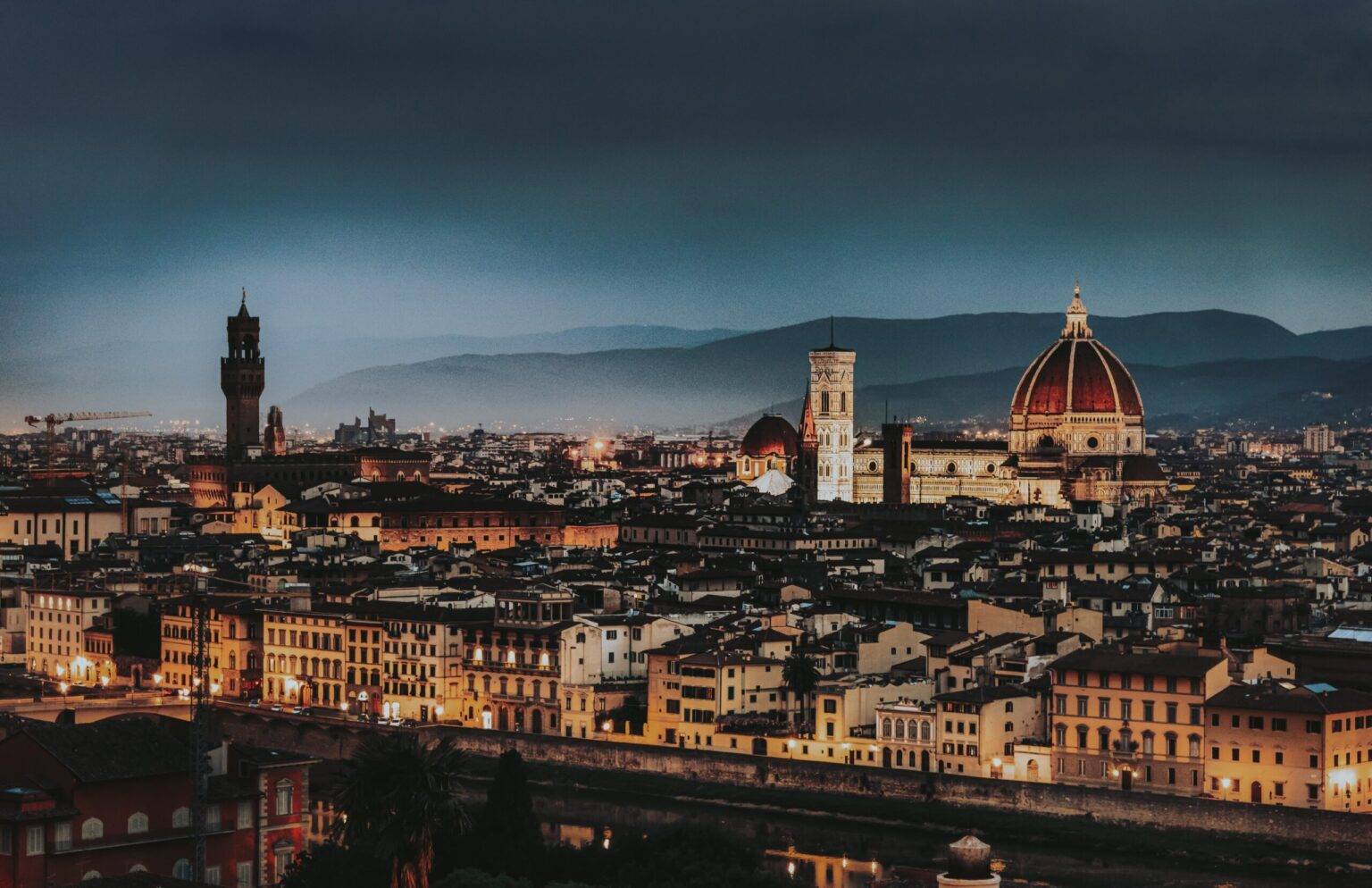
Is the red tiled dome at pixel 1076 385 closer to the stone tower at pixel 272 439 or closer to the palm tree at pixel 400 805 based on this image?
the stone tower at pixel 272 439

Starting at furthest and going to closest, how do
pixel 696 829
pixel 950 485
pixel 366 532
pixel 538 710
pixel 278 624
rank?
pixel 950 485
pixel 366 532
pixel 278 624
pixel 538 710
pixel 696 829

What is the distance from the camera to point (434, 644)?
2142 inches

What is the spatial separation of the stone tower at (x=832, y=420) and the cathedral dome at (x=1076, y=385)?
347 inches

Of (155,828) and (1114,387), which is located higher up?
(1114,387)

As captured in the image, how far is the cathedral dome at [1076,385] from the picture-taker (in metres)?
122

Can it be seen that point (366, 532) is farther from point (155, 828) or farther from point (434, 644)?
point (155, 828)

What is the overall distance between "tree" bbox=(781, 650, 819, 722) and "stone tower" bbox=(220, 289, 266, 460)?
222 feet

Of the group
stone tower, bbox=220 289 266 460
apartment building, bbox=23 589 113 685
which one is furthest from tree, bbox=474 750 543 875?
stone tower, bbox=220 289 266 460

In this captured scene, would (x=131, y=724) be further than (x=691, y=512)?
No

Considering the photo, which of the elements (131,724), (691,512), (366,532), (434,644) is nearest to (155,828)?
(131,724)

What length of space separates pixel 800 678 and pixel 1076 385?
76100mm

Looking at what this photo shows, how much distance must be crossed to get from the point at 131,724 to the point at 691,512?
210 feet

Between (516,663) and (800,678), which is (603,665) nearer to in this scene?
(516,663)

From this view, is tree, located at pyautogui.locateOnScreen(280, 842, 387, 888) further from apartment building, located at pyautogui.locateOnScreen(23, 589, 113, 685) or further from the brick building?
apartment building, located at pyautogui.locateOnScreen(23, 589, 113, 685)
